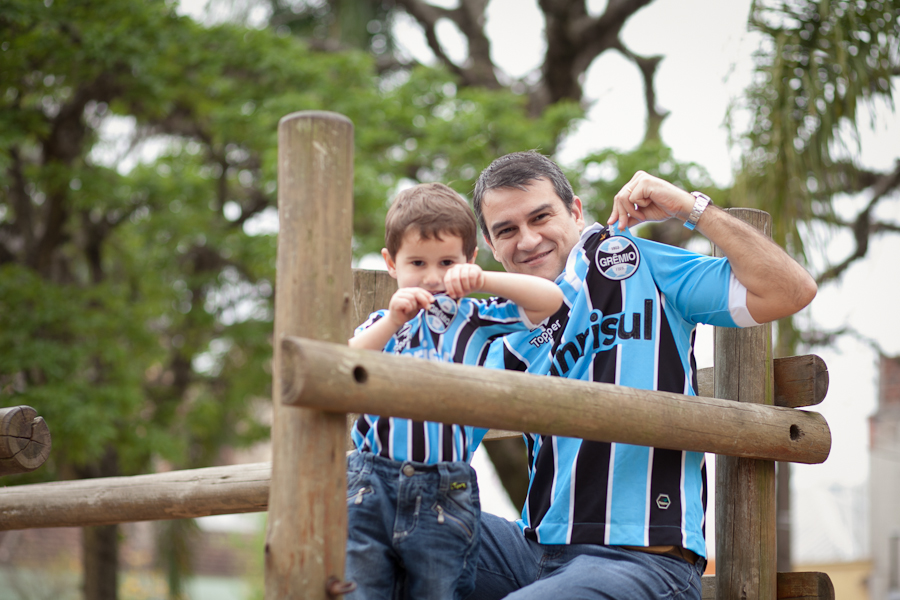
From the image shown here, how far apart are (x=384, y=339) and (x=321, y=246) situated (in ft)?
0.93

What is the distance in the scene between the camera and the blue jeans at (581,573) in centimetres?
181

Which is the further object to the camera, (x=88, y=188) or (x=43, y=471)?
(x=88, y=188)

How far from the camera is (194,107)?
25.3 ft

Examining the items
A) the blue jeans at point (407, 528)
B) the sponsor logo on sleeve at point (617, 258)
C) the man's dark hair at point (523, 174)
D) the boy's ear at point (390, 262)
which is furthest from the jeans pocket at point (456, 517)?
the man's dark hair at point (523, 174)


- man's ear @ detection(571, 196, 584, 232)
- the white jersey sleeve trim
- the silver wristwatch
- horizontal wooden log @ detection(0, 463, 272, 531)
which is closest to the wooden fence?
the white jersey sleeve trim

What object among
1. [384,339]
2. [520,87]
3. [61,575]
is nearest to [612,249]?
[384,339]

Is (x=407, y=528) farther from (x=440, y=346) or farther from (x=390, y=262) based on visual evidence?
(x=390, y=262)

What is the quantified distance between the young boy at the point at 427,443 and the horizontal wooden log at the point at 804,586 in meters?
0.95

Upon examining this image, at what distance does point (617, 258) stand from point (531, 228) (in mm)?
244

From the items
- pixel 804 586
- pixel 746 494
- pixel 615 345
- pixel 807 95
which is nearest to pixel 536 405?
pixel 615 345

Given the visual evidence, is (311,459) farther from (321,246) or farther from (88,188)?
(88,188)

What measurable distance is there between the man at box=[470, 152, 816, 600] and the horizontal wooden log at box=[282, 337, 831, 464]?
0.49 ft

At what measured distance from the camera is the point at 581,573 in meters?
1.84

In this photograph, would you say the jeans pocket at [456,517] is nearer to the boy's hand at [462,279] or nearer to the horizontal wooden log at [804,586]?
the boy's hand at [462,279]
